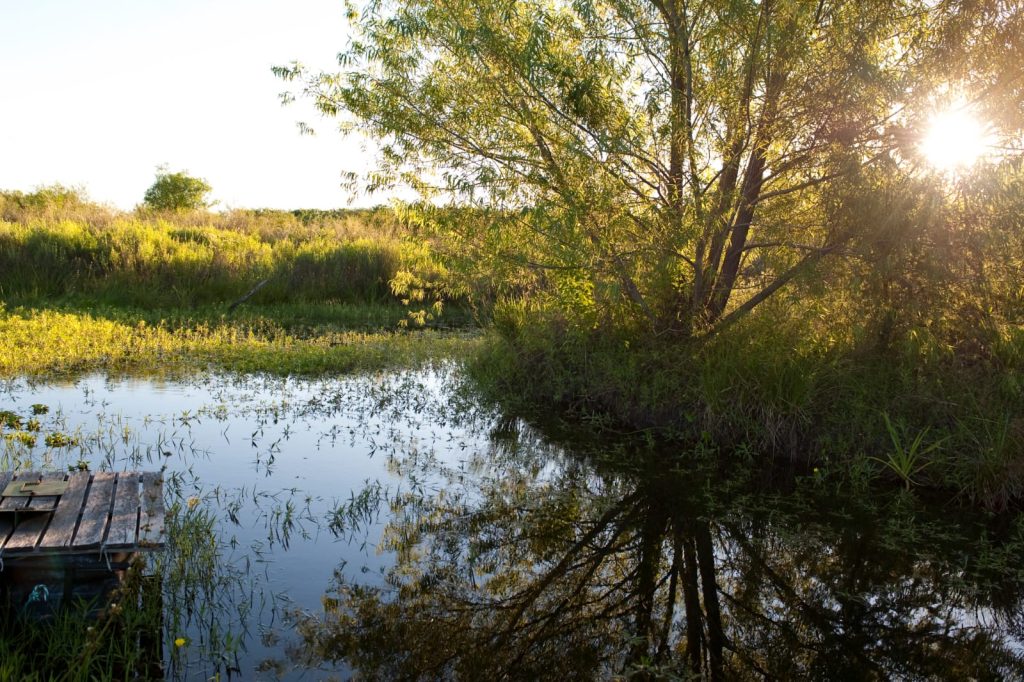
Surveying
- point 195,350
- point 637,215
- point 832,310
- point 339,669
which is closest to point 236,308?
point 195,350

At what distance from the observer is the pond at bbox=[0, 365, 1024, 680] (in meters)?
4.17

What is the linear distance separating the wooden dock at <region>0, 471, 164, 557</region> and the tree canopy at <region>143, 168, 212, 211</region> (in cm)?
3491

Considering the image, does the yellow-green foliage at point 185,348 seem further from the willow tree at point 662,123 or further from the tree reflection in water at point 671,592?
the tree reflection in water at point 671,592

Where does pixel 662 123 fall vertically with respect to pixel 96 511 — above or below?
above

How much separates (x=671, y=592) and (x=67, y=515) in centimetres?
357

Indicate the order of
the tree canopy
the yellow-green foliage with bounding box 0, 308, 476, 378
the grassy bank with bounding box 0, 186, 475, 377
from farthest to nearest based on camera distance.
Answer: the tree canopy < the grassy bank with bounding box 0, 186, 475, 377 < the yellow-green foliage with bounding box 0, 308, 476, 378

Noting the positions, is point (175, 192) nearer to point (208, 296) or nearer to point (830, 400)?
point (208, 296)

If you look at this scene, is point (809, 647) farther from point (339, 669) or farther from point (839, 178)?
point (839, 178)

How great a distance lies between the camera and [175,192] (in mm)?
37281

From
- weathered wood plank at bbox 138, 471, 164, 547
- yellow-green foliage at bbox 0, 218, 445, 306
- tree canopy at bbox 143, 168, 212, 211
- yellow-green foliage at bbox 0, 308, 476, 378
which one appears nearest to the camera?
weathered wood plank at bbox 138, 471, 164, 547

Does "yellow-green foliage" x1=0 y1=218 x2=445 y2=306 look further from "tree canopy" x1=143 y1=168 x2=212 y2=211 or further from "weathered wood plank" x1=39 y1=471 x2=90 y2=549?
"tree canopy" x1=143 y1=168 x2=212 y2=211

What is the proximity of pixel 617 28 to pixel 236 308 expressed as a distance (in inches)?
431

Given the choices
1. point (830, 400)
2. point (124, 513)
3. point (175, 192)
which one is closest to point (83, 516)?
point (124, 513)

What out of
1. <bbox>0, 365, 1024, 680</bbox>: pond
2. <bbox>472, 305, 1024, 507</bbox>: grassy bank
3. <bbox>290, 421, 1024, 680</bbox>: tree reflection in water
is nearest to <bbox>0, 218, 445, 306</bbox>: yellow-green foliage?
<bbox>472, 305, 1024, 507</bbox>: grassy bank
